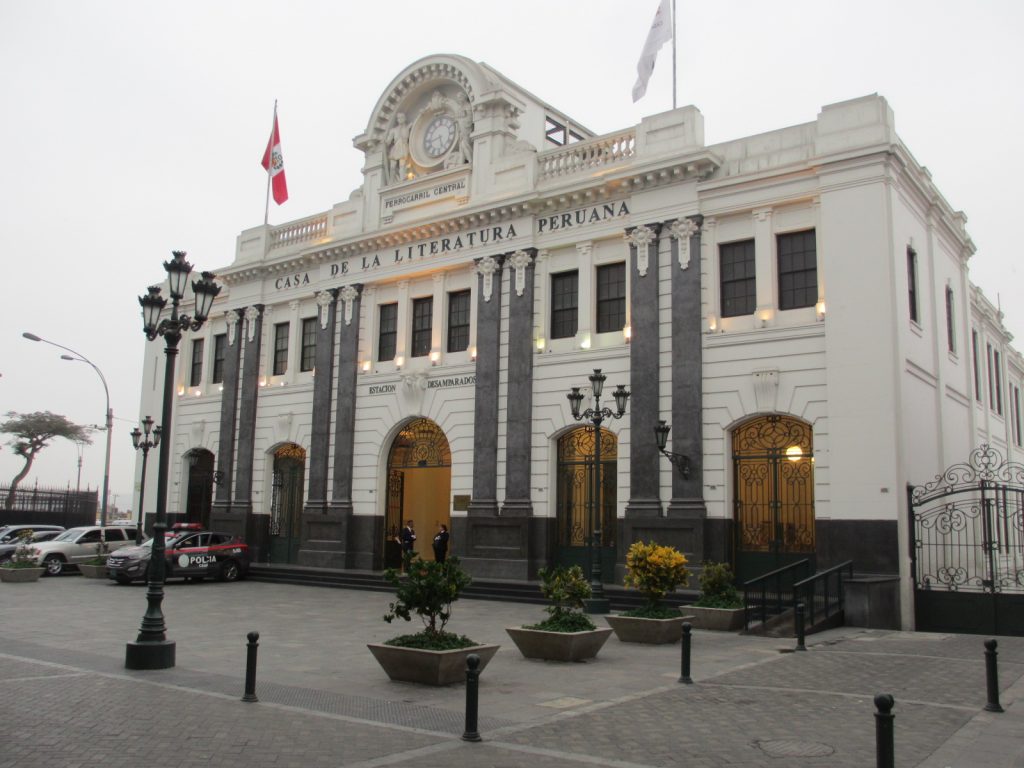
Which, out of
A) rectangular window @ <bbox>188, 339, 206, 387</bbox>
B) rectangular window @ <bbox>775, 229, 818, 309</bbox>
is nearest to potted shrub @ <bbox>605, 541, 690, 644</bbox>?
rectangular window @ <bbox>775, 229, 818, 309</bbox>

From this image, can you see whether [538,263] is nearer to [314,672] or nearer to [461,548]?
[461,548]

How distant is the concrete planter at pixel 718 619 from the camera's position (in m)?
17.5

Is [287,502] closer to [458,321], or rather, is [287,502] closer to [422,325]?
[422,325]

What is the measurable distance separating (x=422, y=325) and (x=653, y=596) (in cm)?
1593

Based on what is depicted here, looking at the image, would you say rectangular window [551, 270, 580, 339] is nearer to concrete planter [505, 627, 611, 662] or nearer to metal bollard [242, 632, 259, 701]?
concrete planter [505, 627, 611, 662]

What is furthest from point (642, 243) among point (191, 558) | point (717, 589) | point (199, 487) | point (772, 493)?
point (199, 487)

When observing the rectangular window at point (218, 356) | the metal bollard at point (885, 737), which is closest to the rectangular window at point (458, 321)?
the rectangular window at point (218, 356)

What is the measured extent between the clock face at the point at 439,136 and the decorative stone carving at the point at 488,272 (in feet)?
16.0

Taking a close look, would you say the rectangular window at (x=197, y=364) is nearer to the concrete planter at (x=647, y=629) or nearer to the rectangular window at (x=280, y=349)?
the rectangular window at (x=280, y=349)

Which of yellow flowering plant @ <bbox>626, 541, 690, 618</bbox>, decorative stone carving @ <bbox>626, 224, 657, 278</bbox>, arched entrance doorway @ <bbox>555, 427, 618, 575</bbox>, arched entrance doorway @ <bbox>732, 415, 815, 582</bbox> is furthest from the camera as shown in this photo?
arched entrance doorway @ <bbox>555, 427, 618, 575</bbox>

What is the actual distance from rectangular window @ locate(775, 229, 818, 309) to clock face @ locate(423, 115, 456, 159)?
40.9 ft

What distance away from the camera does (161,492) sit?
1372 cm

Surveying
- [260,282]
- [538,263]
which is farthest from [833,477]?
[260,282]

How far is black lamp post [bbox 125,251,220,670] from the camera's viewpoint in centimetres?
1298
